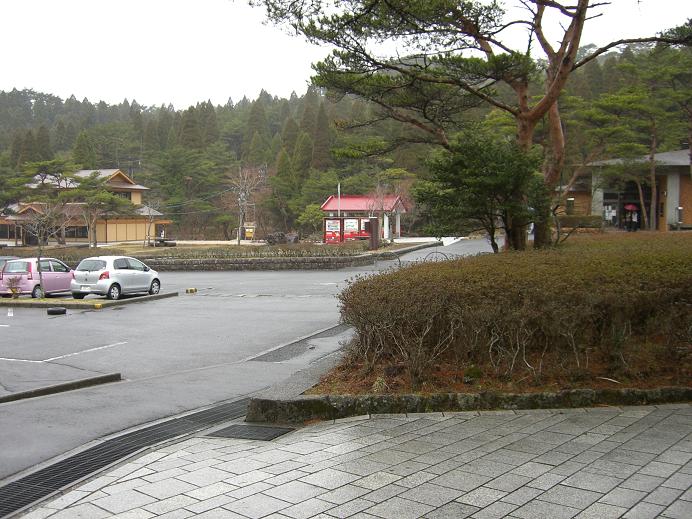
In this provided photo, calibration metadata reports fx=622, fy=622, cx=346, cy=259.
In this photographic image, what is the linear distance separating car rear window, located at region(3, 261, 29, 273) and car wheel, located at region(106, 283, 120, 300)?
4.04 meters

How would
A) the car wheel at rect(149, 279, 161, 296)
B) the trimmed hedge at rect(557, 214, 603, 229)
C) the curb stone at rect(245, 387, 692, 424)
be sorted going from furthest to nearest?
the trimmed hedge at rect(557, 214, 603, 229) → the car wheel at rect(149, 279, 161, 296) → the curb stone at rect(245, 387, 692, 424)

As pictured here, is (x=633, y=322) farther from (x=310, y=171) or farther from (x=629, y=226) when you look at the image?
(x=310, y=171)

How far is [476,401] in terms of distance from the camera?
598cm

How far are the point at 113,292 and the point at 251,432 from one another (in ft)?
51.1

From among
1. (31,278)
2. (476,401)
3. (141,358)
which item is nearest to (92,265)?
(31,278)

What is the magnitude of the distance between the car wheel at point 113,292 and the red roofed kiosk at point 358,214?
25510 millimetres

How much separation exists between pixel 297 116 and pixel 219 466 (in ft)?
312

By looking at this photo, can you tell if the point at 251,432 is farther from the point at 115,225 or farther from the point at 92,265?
the point at 115,225

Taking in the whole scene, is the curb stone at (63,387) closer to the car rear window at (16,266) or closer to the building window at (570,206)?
the car rear window at (16,266)

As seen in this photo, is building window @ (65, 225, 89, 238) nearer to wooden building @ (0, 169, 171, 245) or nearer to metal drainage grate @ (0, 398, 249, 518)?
wooden building @ (0, 169, 171, 245)

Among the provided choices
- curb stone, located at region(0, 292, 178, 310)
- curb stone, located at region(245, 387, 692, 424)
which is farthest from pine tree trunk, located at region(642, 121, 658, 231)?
curb stone, located at region(245, 387, 692, 424)

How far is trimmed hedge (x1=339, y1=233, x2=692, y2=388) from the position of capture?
6219 mm

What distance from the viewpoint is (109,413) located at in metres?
7.09

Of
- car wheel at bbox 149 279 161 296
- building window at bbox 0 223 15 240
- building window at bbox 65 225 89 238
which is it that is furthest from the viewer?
building window at bbox 0 223 15 240
